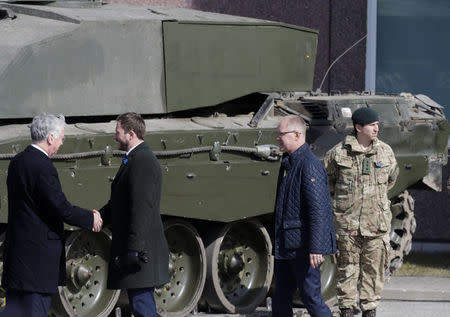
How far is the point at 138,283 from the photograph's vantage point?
24.7 ft

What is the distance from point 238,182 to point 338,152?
1140 millimetres

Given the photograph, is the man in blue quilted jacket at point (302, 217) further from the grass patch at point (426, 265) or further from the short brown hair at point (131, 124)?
the grass patch at point (426, 265)

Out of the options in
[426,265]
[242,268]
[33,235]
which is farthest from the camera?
[426,265]

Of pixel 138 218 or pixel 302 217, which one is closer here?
pixel 138 218

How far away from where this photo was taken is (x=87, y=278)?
9.53 metres

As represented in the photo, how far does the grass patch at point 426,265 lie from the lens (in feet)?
42.7

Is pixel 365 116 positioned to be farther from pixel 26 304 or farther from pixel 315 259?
pixel 26 304

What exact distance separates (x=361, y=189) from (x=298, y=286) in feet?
3.98

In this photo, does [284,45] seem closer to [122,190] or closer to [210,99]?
[210,99]

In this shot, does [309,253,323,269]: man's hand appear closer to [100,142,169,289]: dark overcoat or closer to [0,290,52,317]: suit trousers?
[100,142,169,289]: dark overcoat

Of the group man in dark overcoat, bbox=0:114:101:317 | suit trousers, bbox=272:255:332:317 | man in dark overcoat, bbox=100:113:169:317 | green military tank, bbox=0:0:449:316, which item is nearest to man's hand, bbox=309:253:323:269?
suit trousers, bbox=272:255:332:317

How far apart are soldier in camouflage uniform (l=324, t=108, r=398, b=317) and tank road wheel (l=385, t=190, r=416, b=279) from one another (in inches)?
86.0

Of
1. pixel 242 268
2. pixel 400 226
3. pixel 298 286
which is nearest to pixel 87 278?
pixel 242 268

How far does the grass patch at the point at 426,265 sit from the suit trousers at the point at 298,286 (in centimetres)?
462
